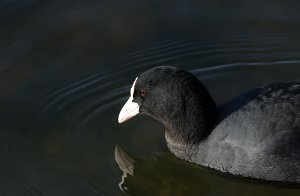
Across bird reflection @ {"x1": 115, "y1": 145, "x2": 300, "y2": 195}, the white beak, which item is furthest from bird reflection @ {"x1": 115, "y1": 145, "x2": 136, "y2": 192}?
the white beak

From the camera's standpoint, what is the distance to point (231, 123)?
6.50 m

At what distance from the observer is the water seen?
679 cm

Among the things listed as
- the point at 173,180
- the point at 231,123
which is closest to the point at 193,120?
the point at 231,123

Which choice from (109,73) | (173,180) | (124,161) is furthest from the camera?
(109,73)

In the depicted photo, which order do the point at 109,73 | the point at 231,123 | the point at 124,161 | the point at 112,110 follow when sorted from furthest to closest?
1. the point at 109,73
2. the point at 112,110
3. the point at 124,161
4. the point at 231,123

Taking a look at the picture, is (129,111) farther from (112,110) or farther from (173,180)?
(173,180)

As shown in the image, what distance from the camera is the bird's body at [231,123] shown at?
6.34m

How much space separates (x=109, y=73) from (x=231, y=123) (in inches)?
71.9

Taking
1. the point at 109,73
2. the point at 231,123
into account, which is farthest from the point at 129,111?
the point at 109,73

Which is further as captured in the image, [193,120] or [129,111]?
[129,111]

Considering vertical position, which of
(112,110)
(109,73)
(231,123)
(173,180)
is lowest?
(173,180)

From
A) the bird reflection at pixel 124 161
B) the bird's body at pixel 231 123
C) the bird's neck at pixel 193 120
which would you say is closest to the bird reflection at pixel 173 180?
the bird reflection at pixel 124 161

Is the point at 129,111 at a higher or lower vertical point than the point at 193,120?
higher

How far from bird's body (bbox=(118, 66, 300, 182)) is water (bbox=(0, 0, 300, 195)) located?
9.3 inches
